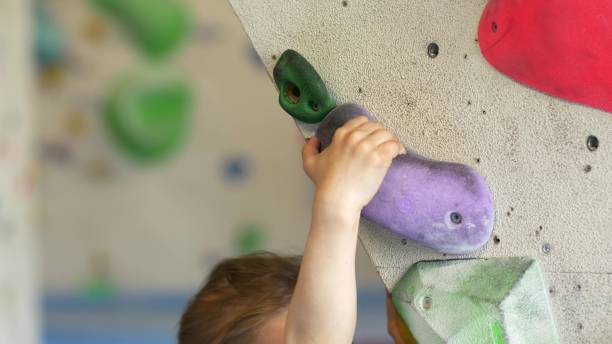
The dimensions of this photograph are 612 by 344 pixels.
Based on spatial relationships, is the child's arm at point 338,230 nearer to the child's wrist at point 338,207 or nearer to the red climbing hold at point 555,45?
the child's wrist at point 338,207

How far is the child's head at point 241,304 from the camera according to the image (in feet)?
2.76

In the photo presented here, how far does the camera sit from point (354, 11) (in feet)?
2.27

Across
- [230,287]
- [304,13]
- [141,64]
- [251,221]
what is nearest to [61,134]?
[141,64]

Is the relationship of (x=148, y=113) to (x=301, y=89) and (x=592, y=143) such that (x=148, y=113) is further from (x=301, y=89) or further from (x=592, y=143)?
(x=592, y=143)

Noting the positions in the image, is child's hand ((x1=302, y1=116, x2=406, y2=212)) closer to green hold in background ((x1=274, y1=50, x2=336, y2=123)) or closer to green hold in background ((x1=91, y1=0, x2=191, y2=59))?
green hold in background ((x1=274, y1=50, x2=336, y2=123))

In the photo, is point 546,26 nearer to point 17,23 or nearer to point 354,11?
point 354,11

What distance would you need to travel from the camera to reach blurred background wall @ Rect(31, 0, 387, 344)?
2.94 metres

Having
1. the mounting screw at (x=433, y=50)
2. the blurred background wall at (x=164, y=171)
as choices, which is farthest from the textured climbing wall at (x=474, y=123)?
the blurred background wall at (x=164, y=171)

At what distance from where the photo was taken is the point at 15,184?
7.68 ft

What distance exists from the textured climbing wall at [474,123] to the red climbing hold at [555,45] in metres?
0.01

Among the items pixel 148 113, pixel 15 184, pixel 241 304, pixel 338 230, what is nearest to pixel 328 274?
pixel 338 230

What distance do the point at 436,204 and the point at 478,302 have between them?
0.08 m

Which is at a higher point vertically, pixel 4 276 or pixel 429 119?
pixel 429 119

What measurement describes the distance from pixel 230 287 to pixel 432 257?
29 centimetres
